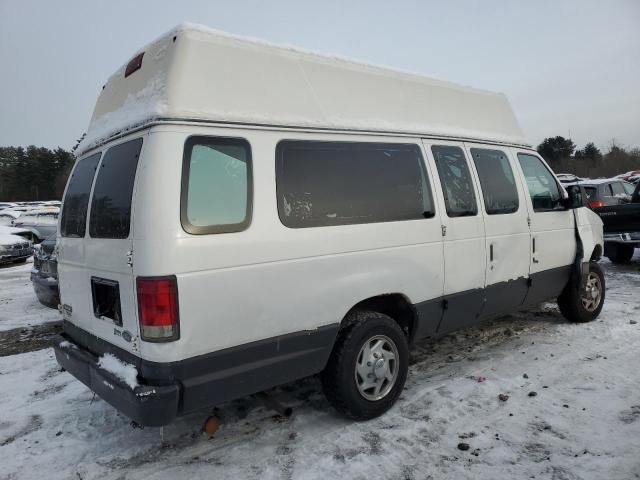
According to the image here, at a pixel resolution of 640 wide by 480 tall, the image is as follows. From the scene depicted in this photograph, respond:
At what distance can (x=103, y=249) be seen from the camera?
10.0ft

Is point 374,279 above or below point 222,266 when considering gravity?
below

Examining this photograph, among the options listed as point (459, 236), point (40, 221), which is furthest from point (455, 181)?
point (40, 221)

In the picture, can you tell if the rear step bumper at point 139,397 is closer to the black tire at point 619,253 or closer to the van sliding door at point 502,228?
the van sliding door at point 502,228

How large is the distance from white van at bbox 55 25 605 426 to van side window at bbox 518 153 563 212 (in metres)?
0.87

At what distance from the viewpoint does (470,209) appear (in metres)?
4.35

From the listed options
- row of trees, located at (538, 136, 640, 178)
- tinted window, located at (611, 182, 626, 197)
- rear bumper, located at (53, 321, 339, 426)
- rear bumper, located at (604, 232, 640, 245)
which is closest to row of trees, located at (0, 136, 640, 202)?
row of trees, located at (538, 136, 640, 178)

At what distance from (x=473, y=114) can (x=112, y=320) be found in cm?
386

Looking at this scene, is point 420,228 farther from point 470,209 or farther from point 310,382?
point 310,382

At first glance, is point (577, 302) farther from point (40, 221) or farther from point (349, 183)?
point (40, 221)

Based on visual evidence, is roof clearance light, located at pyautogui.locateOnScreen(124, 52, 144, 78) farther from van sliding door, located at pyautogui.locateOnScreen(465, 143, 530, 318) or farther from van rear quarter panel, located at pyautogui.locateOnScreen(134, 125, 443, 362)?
van sliding door, located at pyautogui.locateOnScreen(465, 143, 530, 318)

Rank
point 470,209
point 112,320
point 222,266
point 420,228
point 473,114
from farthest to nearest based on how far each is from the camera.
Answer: point 473,114, point 470,209, point 420,228, point 112,320, point 222,266

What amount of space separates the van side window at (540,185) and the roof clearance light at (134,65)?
3938 millimetres

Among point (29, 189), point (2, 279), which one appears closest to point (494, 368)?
point (2, 279)

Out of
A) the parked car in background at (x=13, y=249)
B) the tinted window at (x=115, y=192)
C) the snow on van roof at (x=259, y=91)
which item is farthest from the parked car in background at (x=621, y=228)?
the parked car in background at (x=13, y=249)
